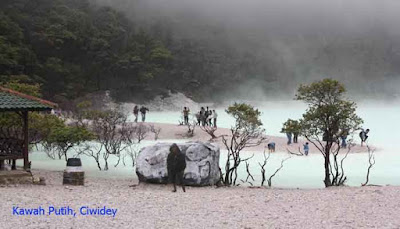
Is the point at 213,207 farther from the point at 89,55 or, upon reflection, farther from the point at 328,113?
the point at 89,55

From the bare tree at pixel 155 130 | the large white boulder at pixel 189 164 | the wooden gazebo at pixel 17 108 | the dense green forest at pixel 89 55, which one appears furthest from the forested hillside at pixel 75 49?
the large white boulder at pixel 189 164

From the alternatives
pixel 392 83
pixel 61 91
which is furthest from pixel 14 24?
pixel 392 83

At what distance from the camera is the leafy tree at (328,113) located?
1645 centimetres

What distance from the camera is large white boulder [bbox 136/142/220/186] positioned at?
1549cm

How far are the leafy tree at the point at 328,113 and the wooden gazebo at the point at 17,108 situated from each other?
8.94 metres

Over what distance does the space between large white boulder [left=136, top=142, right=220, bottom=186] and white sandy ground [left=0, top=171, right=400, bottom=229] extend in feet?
5.29

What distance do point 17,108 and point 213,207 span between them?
684cm

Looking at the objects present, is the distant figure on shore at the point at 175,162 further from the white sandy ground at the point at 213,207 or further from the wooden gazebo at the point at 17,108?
the wooden gazebo at the point at 17,108

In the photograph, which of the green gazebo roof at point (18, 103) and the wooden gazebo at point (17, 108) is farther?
the wooden gazebo at point (17, 108)

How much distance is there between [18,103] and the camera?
13.9m

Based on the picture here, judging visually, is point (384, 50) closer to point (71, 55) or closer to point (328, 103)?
point (71, 55)

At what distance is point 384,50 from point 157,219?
101 meters

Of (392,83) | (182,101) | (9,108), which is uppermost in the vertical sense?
(392,83)

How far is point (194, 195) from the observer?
1289 cm
